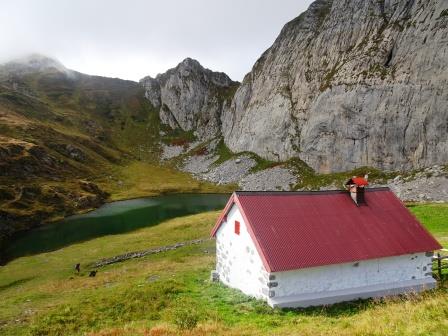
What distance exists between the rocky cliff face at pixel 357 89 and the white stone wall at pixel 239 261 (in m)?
76.4

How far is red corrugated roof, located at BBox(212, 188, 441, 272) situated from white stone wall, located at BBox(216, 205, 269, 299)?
1007 millimetres

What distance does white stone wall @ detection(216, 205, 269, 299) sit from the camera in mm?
27156

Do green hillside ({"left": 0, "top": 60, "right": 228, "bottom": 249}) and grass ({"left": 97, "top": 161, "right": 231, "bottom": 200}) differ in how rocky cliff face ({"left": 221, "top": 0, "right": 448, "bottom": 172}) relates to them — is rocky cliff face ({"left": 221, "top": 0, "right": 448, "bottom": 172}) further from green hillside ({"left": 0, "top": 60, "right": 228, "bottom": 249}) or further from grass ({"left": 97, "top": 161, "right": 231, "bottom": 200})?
green hillside ({"left": 0, "top": 60, "right": 228, "bottom": 249})

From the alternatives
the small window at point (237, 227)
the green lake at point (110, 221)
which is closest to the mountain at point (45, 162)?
the green lake at point (110, 221)

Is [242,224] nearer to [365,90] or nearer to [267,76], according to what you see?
[365,90]

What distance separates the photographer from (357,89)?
111625 millimetres

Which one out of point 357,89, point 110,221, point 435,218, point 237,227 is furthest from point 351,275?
point 357,89

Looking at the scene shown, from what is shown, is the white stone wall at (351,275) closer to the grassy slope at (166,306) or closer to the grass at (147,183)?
the grassy slope at (166,306)

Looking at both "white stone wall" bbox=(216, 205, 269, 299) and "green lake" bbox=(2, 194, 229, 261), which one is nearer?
"white stone wall" bbox=(216, 205, 269, 299)

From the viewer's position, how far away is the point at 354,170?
10769 cm

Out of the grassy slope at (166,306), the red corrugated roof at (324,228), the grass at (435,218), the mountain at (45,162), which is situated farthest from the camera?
the mountain at (45,162)

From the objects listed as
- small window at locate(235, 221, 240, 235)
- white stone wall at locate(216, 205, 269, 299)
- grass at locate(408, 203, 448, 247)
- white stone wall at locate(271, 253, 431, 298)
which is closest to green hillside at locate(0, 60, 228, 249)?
white stone wall at locate(216, 205, 269, 299)

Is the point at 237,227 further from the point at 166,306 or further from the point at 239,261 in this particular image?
the point at 166,306

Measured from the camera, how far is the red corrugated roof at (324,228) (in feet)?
87.9
